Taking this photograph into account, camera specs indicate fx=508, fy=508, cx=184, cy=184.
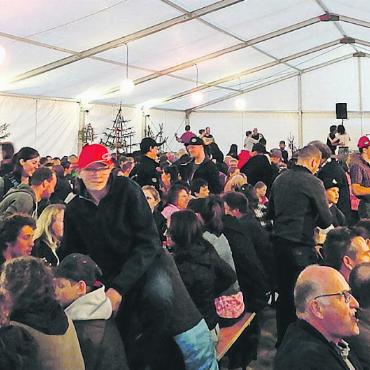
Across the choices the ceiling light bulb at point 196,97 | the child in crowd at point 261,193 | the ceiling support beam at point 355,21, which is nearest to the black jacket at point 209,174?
the child in crowd at point 261,193

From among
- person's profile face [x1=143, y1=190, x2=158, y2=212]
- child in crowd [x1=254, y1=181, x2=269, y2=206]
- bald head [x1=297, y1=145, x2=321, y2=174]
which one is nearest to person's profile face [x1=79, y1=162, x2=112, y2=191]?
bald head [x1=297, y1=145, x2=321, y2=174]

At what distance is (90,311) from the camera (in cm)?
207

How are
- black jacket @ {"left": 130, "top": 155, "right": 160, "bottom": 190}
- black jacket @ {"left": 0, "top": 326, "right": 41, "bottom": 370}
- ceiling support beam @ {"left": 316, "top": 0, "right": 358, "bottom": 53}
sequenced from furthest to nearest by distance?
1. ceiling support beam @ {"left": 316, "top": 0, "right": 358, "bottom": 53}
2. black jacket @ {"left": 130, "top": 155, "right": 160, "bottom": 190}
3. black jacket @ {"left": 0, "top": 326, "right": 41, "bottom": 370}

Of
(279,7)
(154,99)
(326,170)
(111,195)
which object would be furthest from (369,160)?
(154,99)

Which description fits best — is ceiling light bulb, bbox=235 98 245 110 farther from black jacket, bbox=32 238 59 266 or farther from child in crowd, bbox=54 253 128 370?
child in crowd, bbox=54 253 128 370

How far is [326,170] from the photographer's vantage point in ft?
15.5

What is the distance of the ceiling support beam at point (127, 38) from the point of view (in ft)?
28.0

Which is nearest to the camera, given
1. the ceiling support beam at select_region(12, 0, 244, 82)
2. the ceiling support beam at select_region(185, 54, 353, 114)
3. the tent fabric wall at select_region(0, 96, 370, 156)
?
the ceiling support beam at select_region(12, 0, 244, 82)

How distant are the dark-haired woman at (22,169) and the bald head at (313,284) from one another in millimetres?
2611

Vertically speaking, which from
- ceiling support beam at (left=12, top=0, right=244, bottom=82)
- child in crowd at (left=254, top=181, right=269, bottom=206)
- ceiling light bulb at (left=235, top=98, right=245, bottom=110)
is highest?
ceiling support beam at (left=12, top=0, right=244, bottom=82)

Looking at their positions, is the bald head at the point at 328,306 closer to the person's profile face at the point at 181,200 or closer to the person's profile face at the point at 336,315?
the person's profile face at the point at 336,315

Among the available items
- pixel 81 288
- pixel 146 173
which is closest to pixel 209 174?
pixel 146 173

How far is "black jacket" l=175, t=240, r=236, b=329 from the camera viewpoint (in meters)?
3.02

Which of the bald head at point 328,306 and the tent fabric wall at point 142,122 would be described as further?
the tent fabric wall at point 142,122
